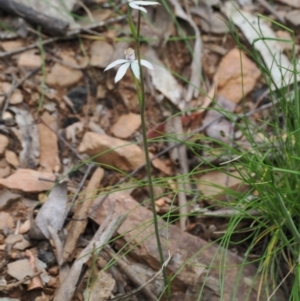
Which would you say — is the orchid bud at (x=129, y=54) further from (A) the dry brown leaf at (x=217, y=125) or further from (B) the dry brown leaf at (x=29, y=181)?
(A) the dry brown leaf at (x=217, y=125)

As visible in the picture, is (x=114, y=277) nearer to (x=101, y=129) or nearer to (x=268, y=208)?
(x=268, y=208)

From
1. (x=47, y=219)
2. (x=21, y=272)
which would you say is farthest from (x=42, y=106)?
(x=21, y=272)

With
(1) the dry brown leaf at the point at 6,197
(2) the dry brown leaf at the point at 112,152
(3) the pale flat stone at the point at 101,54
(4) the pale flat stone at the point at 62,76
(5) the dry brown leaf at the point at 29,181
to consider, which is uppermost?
(3) the pale flat stone at the point at 101,54

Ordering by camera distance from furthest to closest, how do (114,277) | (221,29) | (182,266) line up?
(221,29) → (114,277) → (182,266)

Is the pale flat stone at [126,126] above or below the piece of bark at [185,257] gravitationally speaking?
above

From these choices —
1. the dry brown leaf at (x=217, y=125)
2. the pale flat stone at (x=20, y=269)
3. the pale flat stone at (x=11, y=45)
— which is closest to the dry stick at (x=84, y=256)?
the pale flat stone at (x=20, y=269)

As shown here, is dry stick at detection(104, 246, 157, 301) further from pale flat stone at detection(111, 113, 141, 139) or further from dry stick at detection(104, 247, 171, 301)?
pale flat stone at detection(111, 113, 141, 139)

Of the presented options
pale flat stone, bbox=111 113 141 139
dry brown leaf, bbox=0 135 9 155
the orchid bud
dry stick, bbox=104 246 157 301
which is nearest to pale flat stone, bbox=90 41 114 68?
pale flat stone, bbox=111 113 141 139
